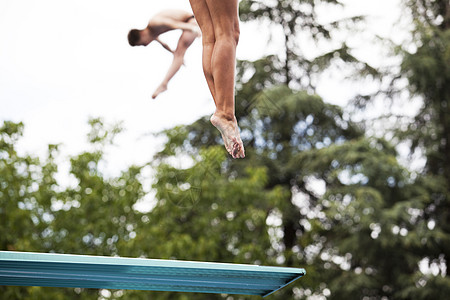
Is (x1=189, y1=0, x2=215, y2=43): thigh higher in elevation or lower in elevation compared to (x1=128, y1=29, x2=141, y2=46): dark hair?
higher

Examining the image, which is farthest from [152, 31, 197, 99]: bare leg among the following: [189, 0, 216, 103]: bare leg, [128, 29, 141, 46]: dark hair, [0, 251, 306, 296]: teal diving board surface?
Result: [0, 251, 306, 296]: teal diving board surface

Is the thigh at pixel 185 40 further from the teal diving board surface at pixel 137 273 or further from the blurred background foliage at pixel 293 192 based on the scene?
the blurred background foliage at pixel 293 192

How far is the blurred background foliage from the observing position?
27.5 feet

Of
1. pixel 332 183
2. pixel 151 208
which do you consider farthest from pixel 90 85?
pixel 332 183

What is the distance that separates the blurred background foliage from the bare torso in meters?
3.92

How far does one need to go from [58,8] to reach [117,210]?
4.13 m

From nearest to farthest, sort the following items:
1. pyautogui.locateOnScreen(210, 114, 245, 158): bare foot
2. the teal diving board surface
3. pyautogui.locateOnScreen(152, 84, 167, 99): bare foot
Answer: pyautogui.locateOnScreen(210, 114, 245, 158): bare foot → the teal diving board surface → pyautogui.locateOnScreen(152, 84, 167, 99): bare foot

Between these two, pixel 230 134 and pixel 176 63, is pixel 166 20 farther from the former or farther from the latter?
pixel 230 134

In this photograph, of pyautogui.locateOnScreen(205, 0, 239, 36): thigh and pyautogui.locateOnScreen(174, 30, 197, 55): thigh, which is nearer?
pyautogui.locateOnScreen(205, 0, 239, 36): thigh

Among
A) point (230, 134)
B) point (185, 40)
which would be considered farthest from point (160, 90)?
point (230, 134)

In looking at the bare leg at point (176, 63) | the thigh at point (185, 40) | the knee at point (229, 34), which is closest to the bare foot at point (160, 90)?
the bare leg at point (176, 63)

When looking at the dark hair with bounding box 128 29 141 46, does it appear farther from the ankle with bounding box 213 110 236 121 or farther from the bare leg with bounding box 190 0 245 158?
the ankle with bounding box 213 110 236 121

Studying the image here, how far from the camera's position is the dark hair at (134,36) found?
9.67ft

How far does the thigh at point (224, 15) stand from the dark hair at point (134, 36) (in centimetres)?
88
